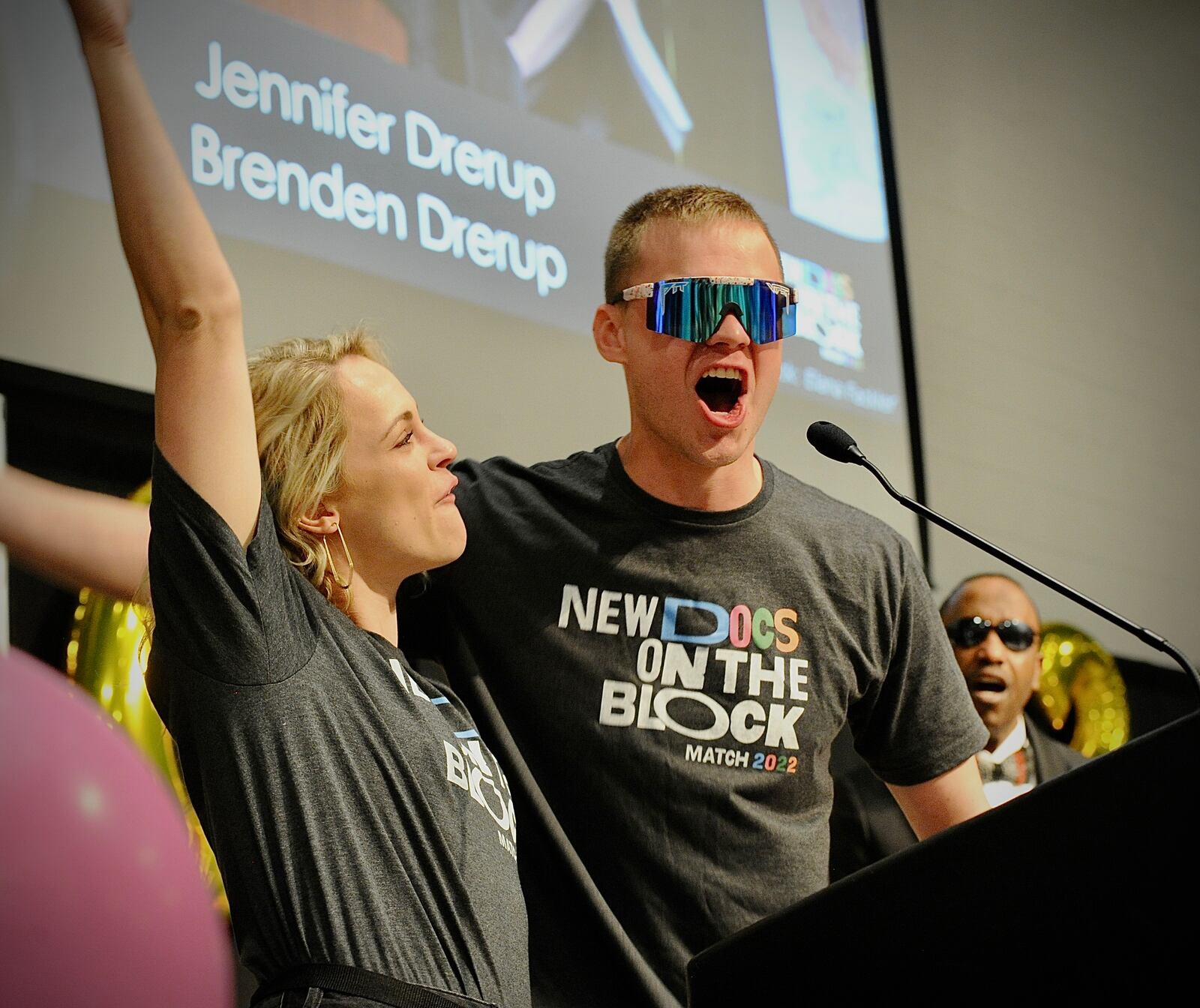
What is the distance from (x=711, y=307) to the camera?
6.14 feet

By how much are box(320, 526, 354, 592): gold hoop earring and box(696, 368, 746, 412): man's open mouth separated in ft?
1.94

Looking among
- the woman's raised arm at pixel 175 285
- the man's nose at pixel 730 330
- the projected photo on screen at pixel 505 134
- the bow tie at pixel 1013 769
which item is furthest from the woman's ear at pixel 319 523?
the bow tie at pixel 1013 769

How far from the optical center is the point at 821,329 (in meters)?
3.44

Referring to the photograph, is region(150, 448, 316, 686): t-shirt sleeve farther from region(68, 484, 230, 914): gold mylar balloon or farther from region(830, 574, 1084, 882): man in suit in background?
region(830, 574, 1084, 882): man in suit in background

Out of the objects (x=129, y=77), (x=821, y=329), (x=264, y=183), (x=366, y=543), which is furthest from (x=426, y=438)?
(x=821, y=329)

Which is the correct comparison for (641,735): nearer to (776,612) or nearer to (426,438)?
(776,612)

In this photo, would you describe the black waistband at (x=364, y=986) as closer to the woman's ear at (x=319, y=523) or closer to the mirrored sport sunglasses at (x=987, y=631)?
the woman's ear at (x=319, y=523)

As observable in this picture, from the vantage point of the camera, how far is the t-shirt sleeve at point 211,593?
1281 mm

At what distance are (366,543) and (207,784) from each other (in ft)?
1.25

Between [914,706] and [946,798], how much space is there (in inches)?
5.5

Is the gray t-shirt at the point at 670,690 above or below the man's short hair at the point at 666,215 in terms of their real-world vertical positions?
below

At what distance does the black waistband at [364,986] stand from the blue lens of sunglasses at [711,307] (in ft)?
3.16

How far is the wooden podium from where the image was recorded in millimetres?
984

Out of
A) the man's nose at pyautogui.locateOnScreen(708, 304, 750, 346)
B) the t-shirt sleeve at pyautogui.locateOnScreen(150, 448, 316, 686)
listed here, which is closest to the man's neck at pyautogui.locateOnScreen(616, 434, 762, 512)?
the man's nose at pyautogui.locateOnScreen(708, 304, 750, 346)
